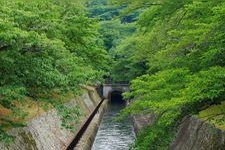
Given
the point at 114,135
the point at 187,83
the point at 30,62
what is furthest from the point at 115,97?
the point at 187,83

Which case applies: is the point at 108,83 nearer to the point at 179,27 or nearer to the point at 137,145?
the point at 179,27

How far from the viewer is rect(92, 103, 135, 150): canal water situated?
31.6 m

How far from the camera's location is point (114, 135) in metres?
36.8

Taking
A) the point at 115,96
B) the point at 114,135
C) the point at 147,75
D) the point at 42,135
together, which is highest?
the point at 147,75

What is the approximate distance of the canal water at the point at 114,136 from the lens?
31594 millimetres

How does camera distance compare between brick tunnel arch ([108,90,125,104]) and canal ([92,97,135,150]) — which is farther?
brick tunnel arch ([108,90,125,104])

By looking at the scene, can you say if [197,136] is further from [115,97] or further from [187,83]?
[115,97]

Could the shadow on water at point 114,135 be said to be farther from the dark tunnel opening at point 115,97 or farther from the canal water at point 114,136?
the dark tunnel opening at point 115,97

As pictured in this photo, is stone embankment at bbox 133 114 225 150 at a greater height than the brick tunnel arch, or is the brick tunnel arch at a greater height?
stone embankment at bbox 133 114 225 150

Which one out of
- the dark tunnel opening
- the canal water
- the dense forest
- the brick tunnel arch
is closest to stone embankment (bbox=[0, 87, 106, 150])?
the dense forest

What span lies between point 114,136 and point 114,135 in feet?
1.85

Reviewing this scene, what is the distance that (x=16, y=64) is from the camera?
573 inches

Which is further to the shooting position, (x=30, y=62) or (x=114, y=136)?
(x=114, y=136)

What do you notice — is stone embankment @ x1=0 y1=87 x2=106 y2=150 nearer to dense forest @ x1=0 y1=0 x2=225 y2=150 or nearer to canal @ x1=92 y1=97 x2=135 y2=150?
dense forest @ x1=0 y1=0 x2=225 y2=150
